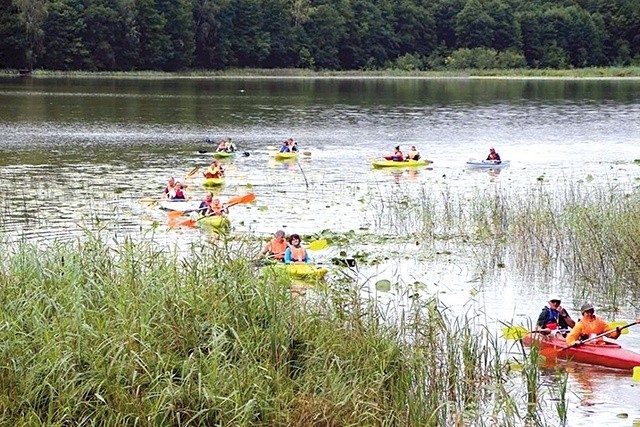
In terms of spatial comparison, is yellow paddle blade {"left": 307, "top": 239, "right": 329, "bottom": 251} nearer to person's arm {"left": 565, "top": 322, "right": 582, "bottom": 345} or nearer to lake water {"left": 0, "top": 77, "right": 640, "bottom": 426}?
lake water {"left": 0, "top": 77, "right": 640, "bottom": 426}

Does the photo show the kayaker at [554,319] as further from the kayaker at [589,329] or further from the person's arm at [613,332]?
the person's arm at [613,332]

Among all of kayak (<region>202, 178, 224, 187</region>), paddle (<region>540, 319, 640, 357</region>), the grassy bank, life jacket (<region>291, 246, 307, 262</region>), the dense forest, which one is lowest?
kayak (<region>202, 178, 224, 187</region>)

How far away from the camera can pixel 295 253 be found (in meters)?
18.6

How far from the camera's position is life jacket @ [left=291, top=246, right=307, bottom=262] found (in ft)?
60.9

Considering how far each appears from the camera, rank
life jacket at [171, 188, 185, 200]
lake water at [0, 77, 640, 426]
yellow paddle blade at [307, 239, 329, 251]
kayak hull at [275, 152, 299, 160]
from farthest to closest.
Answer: kayak hull at [275, 152, 299, 160] → life jacket at [171, 188, 185, 200] → yellow paddle blade at [307, 239, 329, 251] → lake water at [0, 77, 640, 426]

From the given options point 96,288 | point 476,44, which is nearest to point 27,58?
point 476,44

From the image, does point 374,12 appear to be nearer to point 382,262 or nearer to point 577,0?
point 577,0

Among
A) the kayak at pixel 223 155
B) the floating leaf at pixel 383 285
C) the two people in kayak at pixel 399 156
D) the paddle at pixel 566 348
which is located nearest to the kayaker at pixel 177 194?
the floating leaf at pixel 383 285

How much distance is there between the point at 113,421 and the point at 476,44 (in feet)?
479

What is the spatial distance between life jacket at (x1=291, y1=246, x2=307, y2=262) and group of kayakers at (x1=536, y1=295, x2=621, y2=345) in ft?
16.9

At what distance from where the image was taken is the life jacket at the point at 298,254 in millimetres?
18562

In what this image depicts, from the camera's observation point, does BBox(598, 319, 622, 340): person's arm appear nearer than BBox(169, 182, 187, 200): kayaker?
Yes

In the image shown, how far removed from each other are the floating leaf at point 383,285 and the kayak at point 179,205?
9497mm

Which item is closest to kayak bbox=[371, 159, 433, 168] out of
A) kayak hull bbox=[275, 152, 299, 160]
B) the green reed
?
kayak hull bbox=[275, 152, 299, 160]
